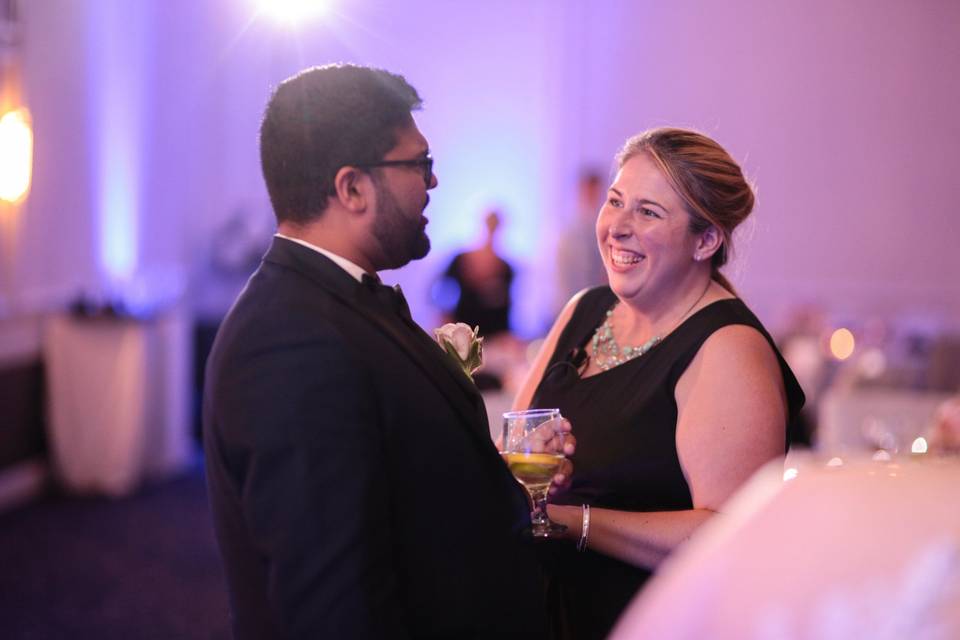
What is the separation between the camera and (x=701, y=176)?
224 centimetres

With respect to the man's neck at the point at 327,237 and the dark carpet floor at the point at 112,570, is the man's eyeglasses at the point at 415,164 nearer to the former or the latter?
the man's neck at the point at 327,237

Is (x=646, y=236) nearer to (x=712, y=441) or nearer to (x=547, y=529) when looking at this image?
(x=712, y=441)

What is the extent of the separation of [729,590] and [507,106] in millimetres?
10106

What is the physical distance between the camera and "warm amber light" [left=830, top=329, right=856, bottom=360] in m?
7.15

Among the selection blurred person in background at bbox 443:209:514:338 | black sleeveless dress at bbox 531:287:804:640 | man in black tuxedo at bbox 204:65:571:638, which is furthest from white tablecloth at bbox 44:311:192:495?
man in black tuxedo at bbox 204:65:571:638

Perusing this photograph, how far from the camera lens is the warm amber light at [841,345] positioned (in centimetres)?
715

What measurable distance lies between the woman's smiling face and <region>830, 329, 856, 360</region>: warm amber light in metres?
5.22

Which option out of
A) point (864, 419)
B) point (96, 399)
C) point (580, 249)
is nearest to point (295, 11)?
point (580, 249)

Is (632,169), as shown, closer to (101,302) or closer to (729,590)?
(729,590)

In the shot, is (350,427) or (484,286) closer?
(350,427)

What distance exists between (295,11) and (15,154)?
145 inches

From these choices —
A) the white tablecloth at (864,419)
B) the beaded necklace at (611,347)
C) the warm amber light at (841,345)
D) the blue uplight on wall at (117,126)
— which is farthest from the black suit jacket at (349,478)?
the blue uplight on wall at (117,126)

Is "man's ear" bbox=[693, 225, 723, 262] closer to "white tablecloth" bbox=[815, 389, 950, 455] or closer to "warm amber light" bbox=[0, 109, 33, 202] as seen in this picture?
"white tablecloth" bbox=[815, 389, 950, 455]

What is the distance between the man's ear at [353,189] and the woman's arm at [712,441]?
795 millimetres
